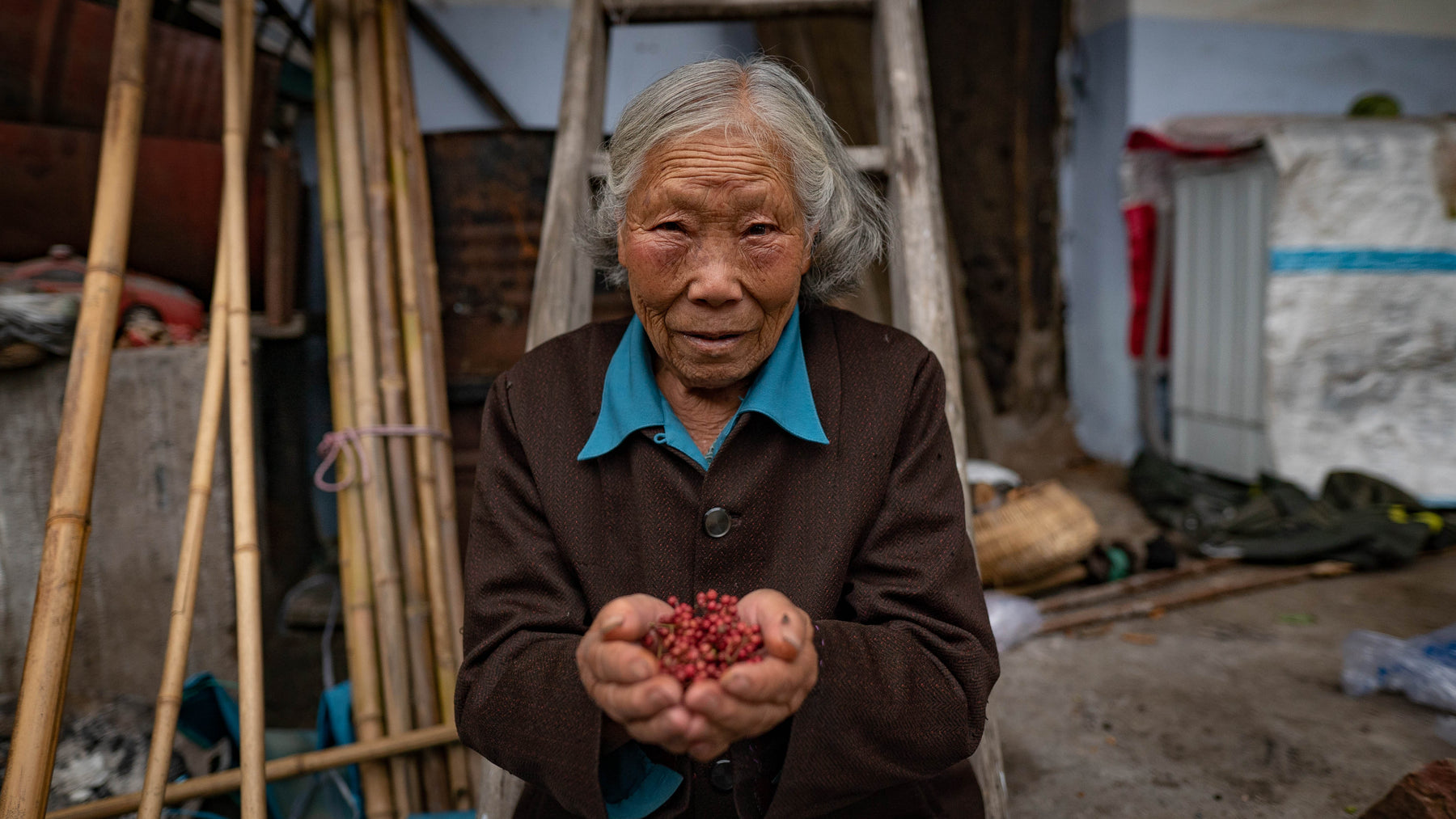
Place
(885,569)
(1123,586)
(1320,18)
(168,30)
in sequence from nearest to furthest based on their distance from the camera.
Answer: (885,569), (168,30), (1123,586), (1320,18)

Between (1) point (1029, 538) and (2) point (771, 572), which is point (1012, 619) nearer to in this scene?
(1) point (1029, 538)

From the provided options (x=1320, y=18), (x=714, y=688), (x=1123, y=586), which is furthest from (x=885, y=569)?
(x=1320, y=18)

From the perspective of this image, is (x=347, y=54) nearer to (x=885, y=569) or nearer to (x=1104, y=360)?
(x=885, y=569)

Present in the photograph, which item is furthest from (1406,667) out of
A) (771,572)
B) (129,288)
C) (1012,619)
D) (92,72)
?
(92,72)

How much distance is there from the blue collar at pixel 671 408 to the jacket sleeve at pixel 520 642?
0.14 metres

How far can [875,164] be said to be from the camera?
1.96 meters

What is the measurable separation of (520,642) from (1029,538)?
2.42 metres

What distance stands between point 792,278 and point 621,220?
1.00 ft

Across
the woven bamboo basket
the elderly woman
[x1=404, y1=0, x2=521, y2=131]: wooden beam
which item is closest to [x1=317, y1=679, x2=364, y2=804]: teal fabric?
the elderly woman

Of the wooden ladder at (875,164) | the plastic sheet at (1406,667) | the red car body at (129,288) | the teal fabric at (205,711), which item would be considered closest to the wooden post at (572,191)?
the wooden ladder at (875,164)

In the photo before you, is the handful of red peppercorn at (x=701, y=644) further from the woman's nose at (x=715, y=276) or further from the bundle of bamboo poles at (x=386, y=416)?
the bundle of bamboo poles at (x=386, y=416)

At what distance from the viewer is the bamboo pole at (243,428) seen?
1601mm

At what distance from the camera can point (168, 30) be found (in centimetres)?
264

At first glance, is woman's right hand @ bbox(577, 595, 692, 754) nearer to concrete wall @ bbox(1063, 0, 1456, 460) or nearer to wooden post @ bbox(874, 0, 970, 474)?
wooden post @ bbox(874, 0, 970, 474)
